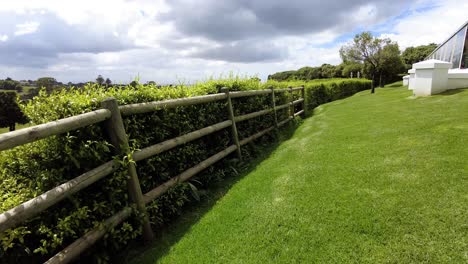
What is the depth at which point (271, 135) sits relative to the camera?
8203 millimetres

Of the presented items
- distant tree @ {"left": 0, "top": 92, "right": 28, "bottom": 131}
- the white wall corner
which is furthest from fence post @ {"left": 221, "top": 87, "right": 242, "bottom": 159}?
the white wall corner

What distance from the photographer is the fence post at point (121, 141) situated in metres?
2.94

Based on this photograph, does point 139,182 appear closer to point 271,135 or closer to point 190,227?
point 190,227

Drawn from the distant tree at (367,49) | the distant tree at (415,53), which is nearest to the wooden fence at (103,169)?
the distant tree at (367,49)

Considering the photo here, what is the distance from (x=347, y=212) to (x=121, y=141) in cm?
286

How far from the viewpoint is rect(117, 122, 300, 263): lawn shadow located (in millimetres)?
3000

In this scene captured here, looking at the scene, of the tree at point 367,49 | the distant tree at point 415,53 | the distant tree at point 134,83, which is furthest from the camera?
the distant tree at point 415,53

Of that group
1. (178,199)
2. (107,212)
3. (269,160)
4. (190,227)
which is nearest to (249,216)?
(190,227)

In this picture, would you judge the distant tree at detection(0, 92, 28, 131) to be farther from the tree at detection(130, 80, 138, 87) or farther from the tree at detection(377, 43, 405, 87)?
the tree at detection(377, 43, 405, 87)

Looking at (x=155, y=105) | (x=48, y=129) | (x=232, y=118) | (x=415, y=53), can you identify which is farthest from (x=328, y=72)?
(x=48, y=129)

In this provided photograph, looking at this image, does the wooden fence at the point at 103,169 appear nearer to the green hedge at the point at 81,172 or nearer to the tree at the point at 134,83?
the green hedge at the point at 81,172

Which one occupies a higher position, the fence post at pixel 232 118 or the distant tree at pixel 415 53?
the distant tree at pixel 415 53

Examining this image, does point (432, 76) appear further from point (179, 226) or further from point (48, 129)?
point (48, 129)

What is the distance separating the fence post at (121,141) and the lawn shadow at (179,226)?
0.29 m
